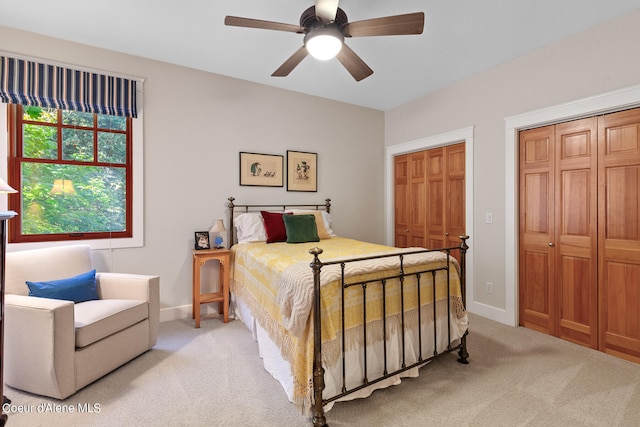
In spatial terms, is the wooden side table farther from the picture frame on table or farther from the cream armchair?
the cream armchair

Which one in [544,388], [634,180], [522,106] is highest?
[522,106]

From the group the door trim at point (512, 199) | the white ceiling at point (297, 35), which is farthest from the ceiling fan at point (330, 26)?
the door trim at point (512, 199)

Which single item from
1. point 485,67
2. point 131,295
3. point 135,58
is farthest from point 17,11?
point 485,67

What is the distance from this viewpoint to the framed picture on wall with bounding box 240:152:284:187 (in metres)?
3.75

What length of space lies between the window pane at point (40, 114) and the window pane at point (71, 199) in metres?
0.42

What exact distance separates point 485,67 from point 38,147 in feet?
15.0

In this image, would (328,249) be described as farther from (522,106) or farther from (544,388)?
(522,106)

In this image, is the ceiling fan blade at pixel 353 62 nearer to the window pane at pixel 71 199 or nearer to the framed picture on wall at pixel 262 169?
the framed picture on wall at pixel 262 169

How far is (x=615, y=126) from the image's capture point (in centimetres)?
256

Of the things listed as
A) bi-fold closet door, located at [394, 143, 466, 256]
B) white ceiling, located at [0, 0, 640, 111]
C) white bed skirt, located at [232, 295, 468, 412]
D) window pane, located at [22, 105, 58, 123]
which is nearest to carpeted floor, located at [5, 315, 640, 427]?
white bed skirt, located at [232, 295, 468, 412]

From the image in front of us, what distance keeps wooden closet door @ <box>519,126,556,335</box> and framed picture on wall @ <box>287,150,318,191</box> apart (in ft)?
7.91

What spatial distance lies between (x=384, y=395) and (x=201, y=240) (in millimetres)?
2352

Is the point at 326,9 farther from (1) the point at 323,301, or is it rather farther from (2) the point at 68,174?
(2) the point at 68,174

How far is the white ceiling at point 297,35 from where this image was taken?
7.73ft
